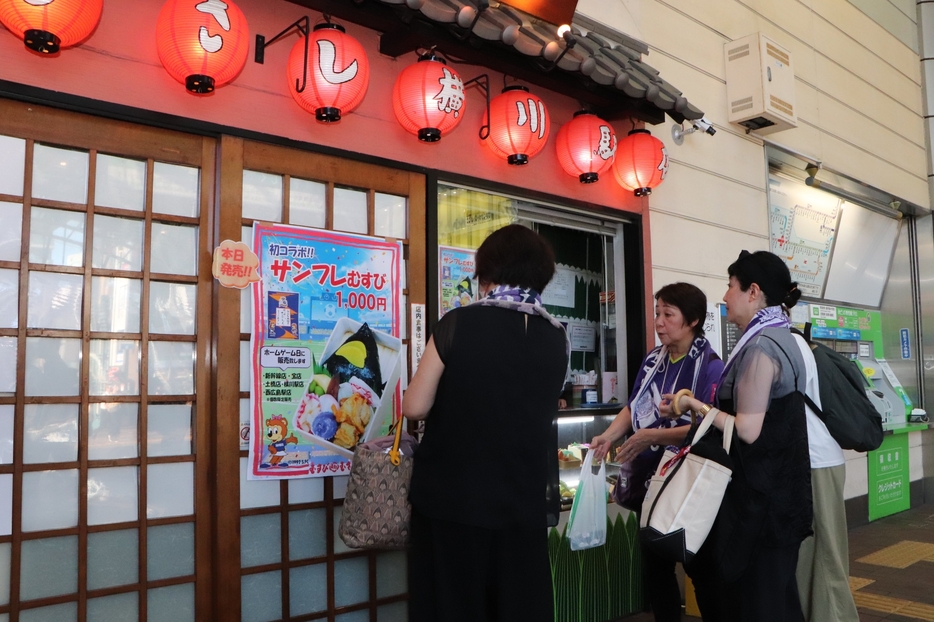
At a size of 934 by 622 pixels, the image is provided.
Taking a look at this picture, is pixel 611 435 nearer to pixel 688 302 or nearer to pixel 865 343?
pixel 688 302

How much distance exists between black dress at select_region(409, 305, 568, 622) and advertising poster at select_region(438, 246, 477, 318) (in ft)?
5.74

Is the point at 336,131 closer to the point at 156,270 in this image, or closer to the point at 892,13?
the point at 156,270

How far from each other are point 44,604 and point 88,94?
2.25 meters

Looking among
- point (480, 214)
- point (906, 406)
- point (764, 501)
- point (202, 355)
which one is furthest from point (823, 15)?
point (202, 355)

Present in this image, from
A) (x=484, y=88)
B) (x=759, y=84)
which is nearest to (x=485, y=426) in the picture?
(x=484, y=88)

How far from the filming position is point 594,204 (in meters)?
5.34

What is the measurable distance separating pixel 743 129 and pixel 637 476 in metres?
4.41

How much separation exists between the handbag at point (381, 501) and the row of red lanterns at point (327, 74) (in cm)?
177

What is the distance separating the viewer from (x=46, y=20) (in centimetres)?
274

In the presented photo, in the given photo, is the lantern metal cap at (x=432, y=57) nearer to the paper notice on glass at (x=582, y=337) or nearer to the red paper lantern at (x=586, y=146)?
the red paper lantern at (x=586, y=146)

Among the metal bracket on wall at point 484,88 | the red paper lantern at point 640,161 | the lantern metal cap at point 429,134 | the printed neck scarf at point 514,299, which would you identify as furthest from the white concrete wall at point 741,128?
the printed neck scarf at point 514,299

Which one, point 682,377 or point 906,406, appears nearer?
point 682,377

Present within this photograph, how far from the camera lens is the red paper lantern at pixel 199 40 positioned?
3072mm

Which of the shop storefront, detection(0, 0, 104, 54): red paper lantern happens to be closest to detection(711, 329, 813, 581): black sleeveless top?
the shop storefront
